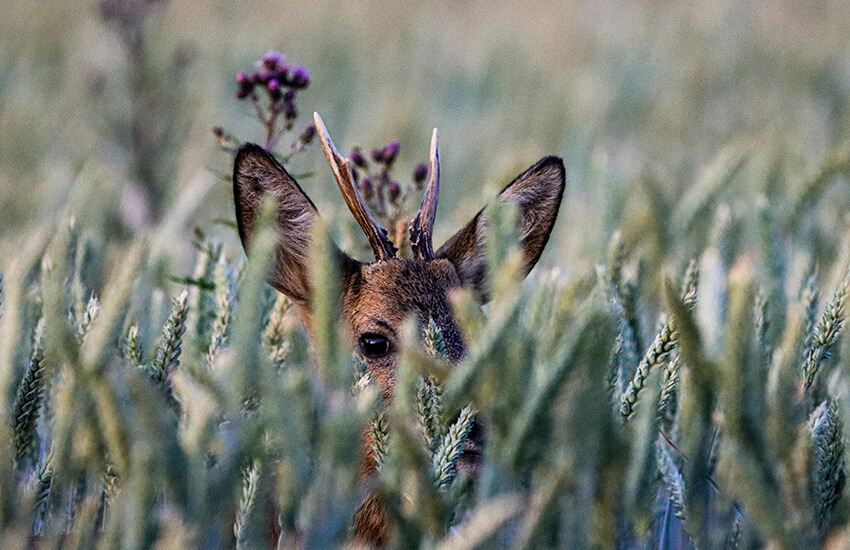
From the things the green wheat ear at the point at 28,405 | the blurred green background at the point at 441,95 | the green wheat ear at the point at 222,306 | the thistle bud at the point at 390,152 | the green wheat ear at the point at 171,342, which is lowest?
the green wheat ear at the point at 28,405

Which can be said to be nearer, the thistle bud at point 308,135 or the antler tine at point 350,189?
the antler tine at point 350,189

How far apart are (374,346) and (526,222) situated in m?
0.63

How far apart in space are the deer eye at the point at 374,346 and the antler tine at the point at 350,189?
10.5 inches

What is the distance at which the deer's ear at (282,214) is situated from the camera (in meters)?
2.74

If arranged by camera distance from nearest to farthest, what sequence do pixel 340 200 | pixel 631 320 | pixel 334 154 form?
pixel 631 320 < pixel 334 154 < pixel 340 200

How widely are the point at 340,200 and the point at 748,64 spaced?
481 centimetres

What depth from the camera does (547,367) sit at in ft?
5.02

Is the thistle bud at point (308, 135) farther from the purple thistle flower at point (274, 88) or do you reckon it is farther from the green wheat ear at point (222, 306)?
the green wheat ear at point (222, 306)

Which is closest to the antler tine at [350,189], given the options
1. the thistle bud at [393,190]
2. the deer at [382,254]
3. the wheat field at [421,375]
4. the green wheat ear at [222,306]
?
the deer at [382,254]

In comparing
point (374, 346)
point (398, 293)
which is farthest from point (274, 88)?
point (374, 346)

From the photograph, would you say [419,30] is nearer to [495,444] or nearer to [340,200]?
[340,200]

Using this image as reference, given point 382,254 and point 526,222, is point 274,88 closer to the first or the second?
point 382,254

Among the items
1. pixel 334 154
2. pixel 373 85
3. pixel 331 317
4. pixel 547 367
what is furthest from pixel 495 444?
pixel 373 85

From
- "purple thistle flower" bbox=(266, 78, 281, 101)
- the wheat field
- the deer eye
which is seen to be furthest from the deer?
"purple thistle flower" bbox=(266, 78, 281, 101)
